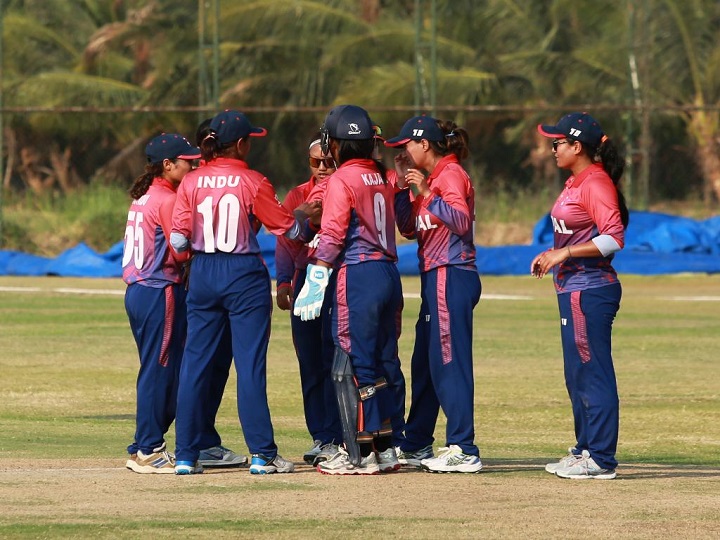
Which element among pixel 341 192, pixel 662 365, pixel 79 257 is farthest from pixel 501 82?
pixel 341 192

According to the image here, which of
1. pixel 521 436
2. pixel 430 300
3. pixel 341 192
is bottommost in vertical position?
pixel 521 436

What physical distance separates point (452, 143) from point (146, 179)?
1.77 m

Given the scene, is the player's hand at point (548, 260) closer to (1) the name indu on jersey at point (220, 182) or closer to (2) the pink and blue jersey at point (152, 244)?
(1) the name indu on jersey at point (220, 182)

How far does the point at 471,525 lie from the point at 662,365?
25.9 feet

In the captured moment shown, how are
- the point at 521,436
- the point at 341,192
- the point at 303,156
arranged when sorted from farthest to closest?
the point at 303,156 → the point at 521,436 → the point at 341,192

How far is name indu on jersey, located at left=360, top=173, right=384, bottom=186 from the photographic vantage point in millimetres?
8148

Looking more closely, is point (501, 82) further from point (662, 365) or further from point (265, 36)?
point (662, 365)

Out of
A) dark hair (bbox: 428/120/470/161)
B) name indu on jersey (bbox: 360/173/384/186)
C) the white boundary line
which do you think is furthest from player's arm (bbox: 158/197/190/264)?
the white boundary line

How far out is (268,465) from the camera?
827 centimetres

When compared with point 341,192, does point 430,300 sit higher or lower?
lower

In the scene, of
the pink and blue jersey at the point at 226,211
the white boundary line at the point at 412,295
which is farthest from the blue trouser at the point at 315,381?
the white boundary line at the point at 412,295

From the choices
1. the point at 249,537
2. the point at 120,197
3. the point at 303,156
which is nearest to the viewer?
the point at 249,537

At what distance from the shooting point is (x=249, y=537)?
258 inches

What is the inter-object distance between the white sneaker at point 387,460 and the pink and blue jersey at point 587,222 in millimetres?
1304
